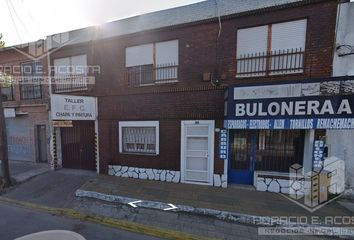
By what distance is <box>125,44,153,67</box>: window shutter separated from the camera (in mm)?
8148

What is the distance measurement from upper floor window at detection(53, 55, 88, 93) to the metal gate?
1907 millimetres

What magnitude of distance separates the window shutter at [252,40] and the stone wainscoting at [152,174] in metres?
4.88

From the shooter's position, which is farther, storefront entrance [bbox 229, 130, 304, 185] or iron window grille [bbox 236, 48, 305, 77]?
storefront entrance [bbox 229, 130, 304, 185]

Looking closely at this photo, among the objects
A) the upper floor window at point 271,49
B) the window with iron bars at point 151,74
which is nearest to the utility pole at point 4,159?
the window with iron bars at point 151,74

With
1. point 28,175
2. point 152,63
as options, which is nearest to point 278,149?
point 152,63

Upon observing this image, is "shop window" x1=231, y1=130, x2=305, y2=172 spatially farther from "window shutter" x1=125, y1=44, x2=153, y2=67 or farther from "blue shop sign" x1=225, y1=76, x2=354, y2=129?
"window shutter" x1=125, y1=44, x2=153, y2=67

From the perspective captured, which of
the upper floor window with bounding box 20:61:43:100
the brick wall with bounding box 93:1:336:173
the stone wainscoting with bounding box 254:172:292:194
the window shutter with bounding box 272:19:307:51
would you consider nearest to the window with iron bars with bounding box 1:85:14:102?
the upper floor window with bounding box 20:61:43:100

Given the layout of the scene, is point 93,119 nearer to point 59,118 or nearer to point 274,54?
point 59,118

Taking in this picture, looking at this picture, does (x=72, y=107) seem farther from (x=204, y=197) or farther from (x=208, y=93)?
(x=204, y=197)

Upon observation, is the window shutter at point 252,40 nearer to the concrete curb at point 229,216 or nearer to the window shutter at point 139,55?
the window shutter at point 139,55

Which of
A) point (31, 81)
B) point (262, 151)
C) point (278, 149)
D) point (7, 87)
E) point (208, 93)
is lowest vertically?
point (262, 151)

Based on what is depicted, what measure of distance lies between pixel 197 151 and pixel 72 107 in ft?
18.1

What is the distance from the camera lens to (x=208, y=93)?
7391mm

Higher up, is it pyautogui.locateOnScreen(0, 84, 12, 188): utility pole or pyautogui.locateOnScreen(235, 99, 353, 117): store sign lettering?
pyautogui.locateOnScreen(235, 99, 353, 117): store sign lettering
